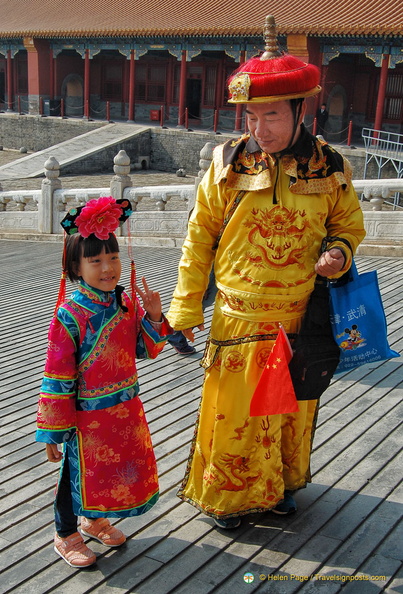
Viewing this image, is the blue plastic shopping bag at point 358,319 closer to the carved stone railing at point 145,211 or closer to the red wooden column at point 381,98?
the carved stone railing at point 145,211

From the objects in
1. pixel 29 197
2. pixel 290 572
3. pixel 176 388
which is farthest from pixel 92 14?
pixel 290 572

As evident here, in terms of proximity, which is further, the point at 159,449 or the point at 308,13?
the point at 308,13

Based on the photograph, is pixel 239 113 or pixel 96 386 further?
pixel 239 113

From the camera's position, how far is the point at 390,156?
56.4 feet

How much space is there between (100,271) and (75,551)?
1.02 meters

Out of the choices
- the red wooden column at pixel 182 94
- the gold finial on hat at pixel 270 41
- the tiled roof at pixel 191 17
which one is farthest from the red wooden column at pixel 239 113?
the gold finial on hat at pixel 270 41

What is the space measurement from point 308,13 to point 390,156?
5.35 metres

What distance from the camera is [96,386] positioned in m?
2.51

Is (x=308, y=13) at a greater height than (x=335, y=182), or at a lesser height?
greater

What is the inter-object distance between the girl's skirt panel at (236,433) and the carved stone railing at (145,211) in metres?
5.36

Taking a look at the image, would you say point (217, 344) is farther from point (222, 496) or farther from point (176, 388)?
point (176, 388)

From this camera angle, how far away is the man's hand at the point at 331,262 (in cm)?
259

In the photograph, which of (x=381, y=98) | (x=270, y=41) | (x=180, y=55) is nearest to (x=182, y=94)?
→ (x=180, y=55)

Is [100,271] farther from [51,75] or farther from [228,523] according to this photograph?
[51,75]
